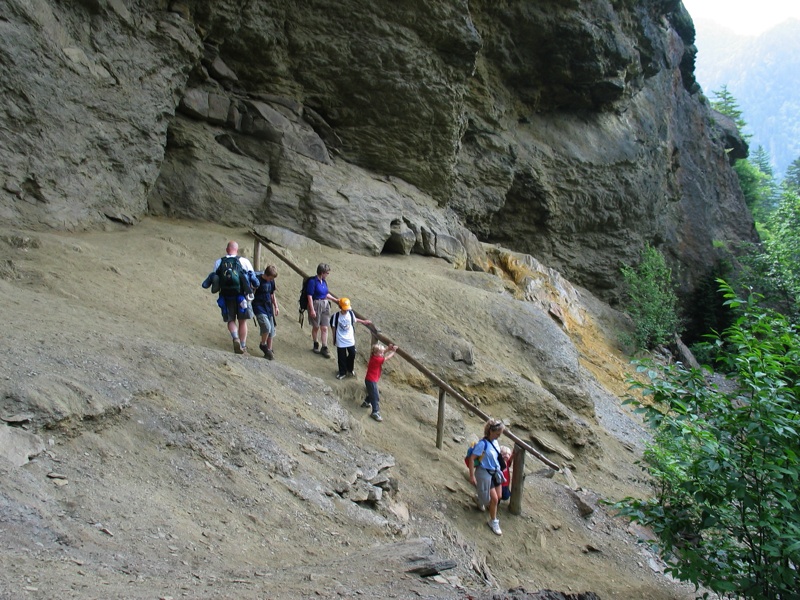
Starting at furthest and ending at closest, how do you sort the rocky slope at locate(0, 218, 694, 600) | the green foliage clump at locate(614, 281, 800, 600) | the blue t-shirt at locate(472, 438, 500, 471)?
the blue t-shirt at locate(472, 438, 500, 471), the green foliage clump at locate(614, 281, 800, 600), the rocky slope at locate(0, 218, 694, 600)

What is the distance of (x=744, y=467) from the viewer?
6.77m

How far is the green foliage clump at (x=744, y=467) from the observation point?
6.39 metres

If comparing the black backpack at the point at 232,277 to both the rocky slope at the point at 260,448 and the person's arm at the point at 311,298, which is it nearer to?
the rocky slope at the point at 260,448

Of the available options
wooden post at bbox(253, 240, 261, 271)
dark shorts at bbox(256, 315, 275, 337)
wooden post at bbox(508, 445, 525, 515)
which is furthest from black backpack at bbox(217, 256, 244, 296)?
wooden post at bbox(253, 240, 261, 271)

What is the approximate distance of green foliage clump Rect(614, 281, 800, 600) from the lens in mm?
6391

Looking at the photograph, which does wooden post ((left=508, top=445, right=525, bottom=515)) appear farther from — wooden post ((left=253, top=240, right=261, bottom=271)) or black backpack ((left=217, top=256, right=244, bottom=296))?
wooden post ((left=253, top=240, right=261, bottom=271))

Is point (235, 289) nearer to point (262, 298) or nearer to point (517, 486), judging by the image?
point (262, 298)

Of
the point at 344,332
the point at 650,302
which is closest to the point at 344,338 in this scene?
the point at 344,332

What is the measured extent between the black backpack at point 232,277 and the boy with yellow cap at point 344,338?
1441mm

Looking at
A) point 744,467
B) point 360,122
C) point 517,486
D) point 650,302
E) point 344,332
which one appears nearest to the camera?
point 744,467

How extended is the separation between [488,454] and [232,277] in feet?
12.9

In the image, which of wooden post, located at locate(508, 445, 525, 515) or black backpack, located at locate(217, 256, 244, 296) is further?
black backpack, located at locate(217, 256, 244, 296)

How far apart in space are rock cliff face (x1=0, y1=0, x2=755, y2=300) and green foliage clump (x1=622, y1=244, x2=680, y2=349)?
1.14 meters

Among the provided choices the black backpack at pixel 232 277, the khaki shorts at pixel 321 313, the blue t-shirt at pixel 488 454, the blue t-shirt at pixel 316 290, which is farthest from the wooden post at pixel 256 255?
the blue t-shirt at pixel 488 454
